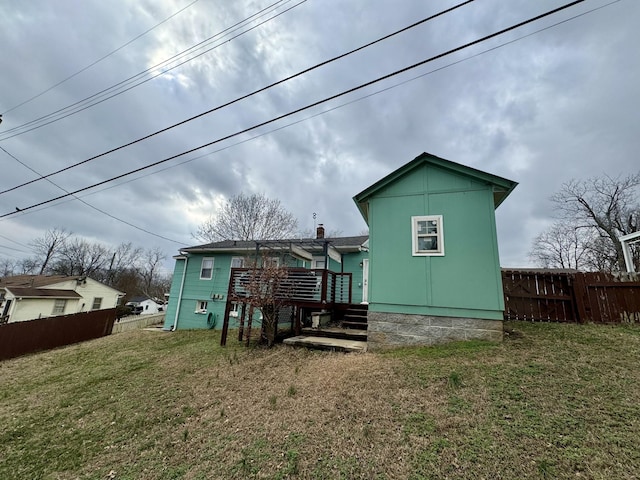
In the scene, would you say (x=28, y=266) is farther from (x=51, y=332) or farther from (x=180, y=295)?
(x=180, y=295)

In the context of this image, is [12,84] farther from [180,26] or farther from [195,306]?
[195,306]

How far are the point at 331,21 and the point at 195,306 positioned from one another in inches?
580

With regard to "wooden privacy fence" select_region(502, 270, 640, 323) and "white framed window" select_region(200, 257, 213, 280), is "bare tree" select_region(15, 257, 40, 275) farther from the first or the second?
"wooden privacy fence" select_region(502, 270, 640, 323)

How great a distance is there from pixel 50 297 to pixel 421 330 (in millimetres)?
28382

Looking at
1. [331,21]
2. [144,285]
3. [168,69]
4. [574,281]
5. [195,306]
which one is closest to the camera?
[331,21]

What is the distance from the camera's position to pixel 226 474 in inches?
119

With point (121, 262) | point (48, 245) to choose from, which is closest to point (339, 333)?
point (121, 262)

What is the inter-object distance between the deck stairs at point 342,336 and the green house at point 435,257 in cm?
70

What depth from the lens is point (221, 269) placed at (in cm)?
1501

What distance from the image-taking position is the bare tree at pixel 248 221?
69.3 ft

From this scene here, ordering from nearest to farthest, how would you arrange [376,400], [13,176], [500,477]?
[500,477], [376,400], [13,176]

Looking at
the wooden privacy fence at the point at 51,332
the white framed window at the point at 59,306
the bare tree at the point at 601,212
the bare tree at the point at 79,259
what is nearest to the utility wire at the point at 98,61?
the wooden privacy fence at the point at 51,332

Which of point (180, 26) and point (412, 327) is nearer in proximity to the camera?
point (180, 26)

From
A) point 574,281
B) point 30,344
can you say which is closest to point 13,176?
point 30,344
